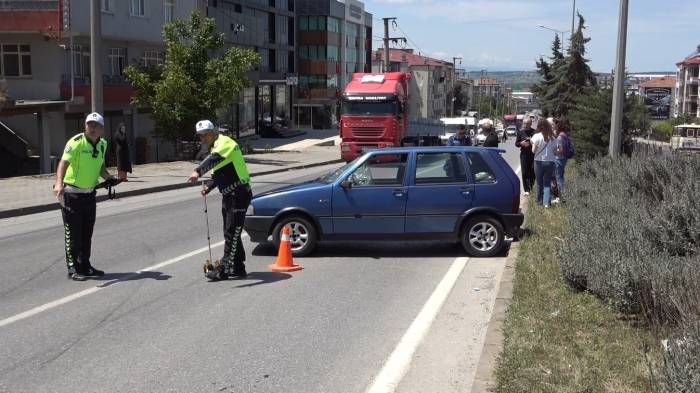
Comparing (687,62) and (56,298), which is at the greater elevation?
(687,62)

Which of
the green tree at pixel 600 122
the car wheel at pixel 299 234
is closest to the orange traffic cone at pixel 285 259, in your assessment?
the car wheel at pixel 299 234

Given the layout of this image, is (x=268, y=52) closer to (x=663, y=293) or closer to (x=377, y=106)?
(x=377, y=106)

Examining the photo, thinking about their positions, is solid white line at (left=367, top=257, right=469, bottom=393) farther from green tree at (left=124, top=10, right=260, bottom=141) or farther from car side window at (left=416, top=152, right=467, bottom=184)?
green tree at (left=124, top=10, right=260, bottom=141)

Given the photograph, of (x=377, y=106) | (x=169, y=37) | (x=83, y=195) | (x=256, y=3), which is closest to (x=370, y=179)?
(x=83, y=195)

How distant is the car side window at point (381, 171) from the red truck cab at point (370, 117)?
66.3 feet

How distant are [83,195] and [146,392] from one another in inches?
158

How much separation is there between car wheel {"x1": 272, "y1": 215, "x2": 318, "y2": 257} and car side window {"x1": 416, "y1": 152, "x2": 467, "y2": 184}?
1.59 meters

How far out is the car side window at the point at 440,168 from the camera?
1038 centimetres

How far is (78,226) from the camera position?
8625 mm

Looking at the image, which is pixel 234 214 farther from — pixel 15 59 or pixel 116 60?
pixel 116 60

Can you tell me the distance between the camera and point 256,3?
6153 cm

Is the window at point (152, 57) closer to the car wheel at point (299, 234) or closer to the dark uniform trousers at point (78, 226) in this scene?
the car wheel at point (299, 234)

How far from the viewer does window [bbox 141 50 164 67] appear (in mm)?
37791

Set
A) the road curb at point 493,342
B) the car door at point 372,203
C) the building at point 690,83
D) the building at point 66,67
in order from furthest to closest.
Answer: the building at point 690,83
the building at point 66,67
the car door at point 372,203
the road curb at point 493,342
